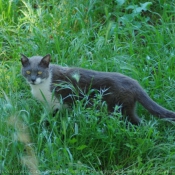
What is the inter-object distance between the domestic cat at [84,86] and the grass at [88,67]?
13 centimetres

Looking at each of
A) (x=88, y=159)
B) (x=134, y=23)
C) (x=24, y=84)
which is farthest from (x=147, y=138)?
(x=134, y=23)

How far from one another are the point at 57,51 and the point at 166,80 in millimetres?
1322

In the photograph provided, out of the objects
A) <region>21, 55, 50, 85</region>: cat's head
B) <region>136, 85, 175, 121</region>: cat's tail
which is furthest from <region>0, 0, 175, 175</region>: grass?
<region>21, 55, 50, 85</region>: cat's head

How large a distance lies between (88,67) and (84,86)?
1.75 feet

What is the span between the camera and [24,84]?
5332 mm

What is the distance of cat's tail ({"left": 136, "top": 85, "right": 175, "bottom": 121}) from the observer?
4730 millimetres

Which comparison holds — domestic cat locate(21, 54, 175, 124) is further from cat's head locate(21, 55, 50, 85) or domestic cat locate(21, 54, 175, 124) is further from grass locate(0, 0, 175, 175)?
grass locate(0, 0, 175, 175)

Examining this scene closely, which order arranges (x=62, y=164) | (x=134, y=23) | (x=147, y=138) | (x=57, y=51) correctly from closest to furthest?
(x=62, y=164), (x=147, y=138), (x=57, y=51), (x=134, y=23)

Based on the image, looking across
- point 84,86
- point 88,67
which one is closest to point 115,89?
point 84,86

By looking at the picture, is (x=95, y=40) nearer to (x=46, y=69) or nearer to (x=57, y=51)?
(x=57, y=51)

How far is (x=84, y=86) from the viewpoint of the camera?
16.3ft

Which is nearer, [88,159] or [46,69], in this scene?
[88,159]

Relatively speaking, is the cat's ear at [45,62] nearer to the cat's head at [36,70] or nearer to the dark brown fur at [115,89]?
the cat's head at [36,70]

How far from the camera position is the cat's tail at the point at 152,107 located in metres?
4.73
